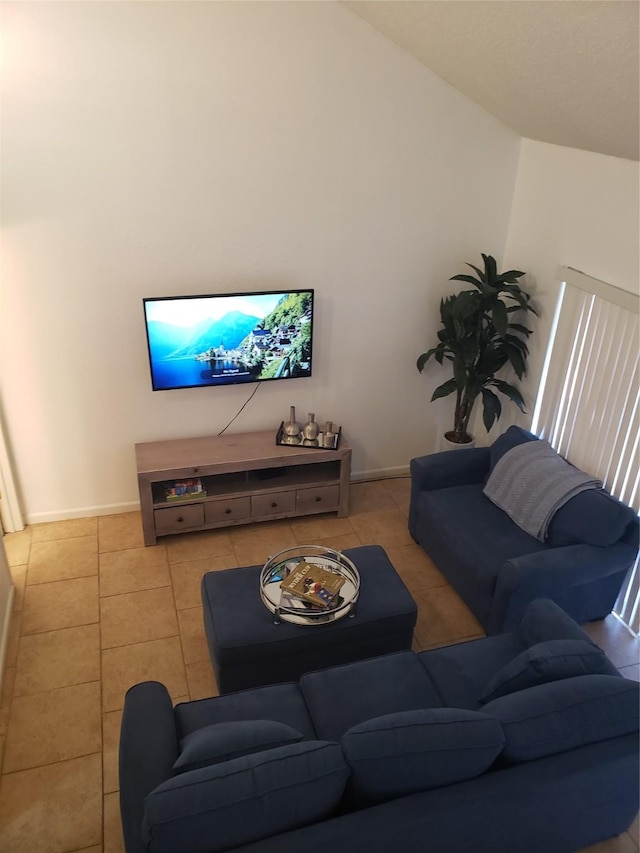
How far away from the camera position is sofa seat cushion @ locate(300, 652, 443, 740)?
2615 millimetres

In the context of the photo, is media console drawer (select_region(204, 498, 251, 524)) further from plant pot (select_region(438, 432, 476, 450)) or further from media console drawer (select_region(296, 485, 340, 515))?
plant pot (select_region(438, 432, 476, 450))

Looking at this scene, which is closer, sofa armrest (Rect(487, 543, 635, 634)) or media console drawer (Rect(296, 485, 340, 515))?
sofa armrest (Rect(487, 543, 635, 634))

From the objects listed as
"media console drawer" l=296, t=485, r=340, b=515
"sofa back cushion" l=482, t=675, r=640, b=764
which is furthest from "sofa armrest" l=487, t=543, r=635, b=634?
"media console drawer" l=296, t=485, r=340, b=515

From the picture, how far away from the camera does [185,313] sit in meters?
3.95

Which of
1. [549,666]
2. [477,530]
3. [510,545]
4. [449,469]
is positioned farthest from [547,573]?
[449,469]

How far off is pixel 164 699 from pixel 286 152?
2.97m

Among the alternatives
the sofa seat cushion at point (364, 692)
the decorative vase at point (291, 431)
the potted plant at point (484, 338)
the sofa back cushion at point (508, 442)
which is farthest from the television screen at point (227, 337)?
the sofa seat cushion at point (364, 692)

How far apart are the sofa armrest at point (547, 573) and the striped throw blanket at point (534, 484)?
0.91 ft

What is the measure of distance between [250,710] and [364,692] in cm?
46

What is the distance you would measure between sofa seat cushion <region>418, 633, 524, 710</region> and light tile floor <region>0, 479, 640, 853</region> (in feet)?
1.94

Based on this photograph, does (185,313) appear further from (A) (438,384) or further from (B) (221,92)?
(A) (438,384)

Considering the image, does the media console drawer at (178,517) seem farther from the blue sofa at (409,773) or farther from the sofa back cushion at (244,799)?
the sofa back cushion at (244,799)

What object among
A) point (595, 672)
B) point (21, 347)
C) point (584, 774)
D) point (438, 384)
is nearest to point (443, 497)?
point (438, 384)

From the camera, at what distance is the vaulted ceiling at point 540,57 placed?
2.34 meters
